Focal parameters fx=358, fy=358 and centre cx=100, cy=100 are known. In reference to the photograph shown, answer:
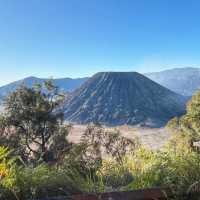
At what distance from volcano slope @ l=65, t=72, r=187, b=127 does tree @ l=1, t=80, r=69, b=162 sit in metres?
86.3

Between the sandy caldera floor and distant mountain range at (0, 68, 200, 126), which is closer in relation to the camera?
the sandy caldera floor

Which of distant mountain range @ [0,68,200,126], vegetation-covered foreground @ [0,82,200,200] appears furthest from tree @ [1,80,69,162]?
distant mountain range @ [0,68,200,126]

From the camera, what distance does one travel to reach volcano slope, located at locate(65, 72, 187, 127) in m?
111

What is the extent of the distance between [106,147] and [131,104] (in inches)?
4514

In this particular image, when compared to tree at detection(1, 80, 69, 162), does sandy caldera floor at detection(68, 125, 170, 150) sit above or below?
below

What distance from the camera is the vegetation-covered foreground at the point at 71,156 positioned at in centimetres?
296

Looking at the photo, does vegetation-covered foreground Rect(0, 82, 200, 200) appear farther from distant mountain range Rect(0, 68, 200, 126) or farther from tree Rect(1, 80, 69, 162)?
distant mountain range Rect(0, 68, 200, 126)

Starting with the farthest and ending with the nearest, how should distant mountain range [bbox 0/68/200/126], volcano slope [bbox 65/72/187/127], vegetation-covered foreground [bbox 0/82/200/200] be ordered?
1. distant mountain range [bbox 0/68/200/126]
2. volcano slope [bbox 65/72/187/127]
3. vegetation-covered foreground [bbox 0/82/200/200]

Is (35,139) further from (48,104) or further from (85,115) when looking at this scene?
(85,115)

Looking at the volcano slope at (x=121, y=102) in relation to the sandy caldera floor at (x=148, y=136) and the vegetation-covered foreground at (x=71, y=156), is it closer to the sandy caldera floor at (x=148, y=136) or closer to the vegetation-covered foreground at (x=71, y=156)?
the sandy caldera floor at (x=148, y=136)

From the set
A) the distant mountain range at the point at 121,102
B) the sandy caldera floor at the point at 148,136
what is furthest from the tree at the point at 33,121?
the distant mountain range at the point at 121,102

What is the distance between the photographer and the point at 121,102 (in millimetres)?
129500

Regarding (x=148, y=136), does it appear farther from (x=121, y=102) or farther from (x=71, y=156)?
(x=121, y=102)

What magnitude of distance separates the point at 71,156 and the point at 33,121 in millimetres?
5662
